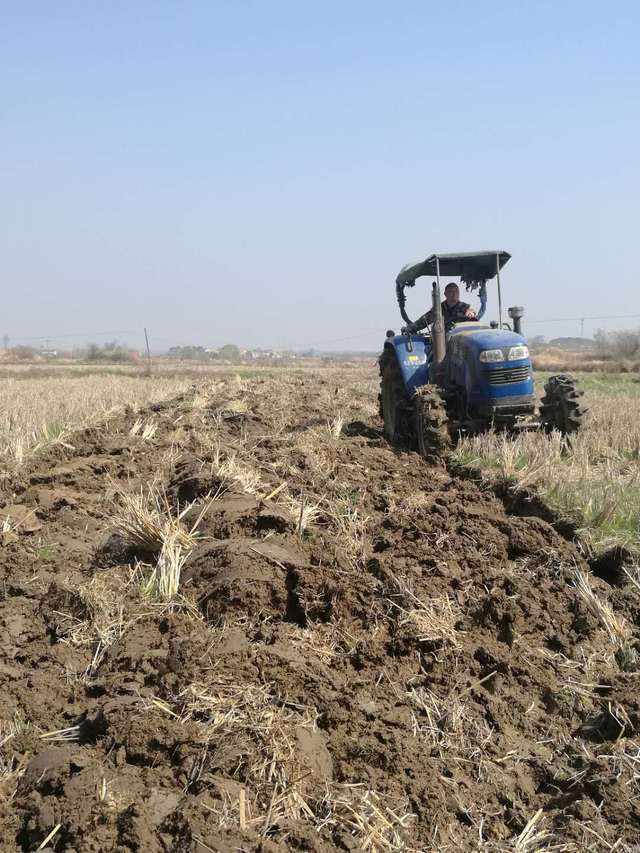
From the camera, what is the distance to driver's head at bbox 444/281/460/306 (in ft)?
32.7

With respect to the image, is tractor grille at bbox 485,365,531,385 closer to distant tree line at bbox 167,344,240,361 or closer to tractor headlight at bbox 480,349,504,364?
tractor headlight at bbox 480,349,504,364

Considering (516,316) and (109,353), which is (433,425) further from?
(109,353)

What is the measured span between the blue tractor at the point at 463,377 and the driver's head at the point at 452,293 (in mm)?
120

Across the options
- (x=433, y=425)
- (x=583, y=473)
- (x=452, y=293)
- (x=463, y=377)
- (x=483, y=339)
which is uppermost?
(x=452, y=293)

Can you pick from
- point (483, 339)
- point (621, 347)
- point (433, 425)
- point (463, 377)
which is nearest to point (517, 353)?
point (483, 339)

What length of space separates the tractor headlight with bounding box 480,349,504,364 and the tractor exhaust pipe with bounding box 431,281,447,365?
805 millimetres

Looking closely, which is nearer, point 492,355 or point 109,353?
point 492,355

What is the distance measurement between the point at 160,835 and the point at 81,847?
0.24 metres

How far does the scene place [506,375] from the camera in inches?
343

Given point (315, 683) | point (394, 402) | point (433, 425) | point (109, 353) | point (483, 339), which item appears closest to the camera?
point (315, 683)

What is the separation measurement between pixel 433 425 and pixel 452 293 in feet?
7.56

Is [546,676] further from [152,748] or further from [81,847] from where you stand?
[81,847]

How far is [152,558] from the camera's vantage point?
16.7 ft

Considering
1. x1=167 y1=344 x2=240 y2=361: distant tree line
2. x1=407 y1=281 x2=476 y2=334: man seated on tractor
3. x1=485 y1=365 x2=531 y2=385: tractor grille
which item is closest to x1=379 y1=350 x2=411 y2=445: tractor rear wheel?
x1=407 y1=281 x2=476 y2=334: man seated on tractor
